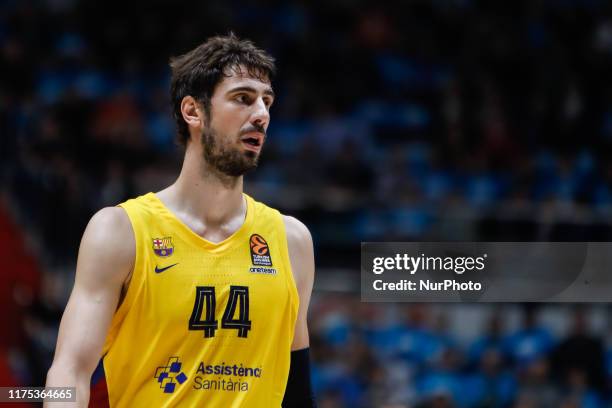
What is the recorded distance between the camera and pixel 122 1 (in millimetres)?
13609

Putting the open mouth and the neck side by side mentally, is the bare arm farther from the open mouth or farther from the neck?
the open mouth

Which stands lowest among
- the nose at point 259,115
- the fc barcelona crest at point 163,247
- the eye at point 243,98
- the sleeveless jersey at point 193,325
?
the sleeveless jersey at point 193,325

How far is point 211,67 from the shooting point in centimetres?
419

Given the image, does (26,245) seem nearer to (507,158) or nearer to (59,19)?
(59,19)

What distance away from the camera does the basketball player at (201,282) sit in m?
3.82

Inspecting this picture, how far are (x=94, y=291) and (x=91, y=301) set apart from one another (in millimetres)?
40

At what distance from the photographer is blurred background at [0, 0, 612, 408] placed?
30.6 ft

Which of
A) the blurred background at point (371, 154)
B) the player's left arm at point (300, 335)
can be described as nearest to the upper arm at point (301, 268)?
the player's left arm at point (300, 335)

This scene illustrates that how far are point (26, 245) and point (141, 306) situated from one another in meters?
7.41

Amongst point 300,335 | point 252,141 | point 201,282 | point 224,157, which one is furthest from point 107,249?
point 300,335

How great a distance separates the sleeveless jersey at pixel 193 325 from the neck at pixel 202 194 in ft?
0.29

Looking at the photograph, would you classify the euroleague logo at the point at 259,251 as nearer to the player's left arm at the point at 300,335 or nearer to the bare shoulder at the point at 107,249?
the player's left arm at the point at 300,335

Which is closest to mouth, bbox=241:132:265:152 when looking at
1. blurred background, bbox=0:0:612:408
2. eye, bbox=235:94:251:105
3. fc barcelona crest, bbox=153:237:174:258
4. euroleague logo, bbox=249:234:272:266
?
eye, bbox=235:94:251:105

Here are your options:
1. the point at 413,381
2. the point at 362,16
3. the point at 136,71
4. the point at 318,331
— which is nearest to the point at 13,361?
the point at 318,331
